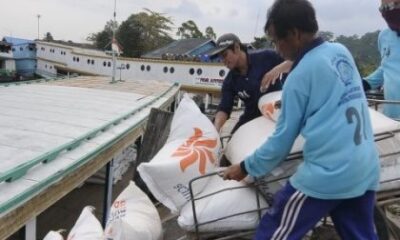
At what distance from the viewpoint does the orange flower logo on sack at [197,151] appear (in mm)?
2441

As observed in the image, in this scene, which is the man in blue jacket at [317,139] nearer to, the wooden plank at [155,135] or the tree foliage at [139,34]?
the wooden plank at [155,135]

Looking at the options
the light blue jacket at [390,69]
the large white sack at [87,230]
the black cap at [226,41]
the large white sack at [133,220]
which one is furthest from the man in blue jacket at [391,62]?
the large white sack at [87,230]

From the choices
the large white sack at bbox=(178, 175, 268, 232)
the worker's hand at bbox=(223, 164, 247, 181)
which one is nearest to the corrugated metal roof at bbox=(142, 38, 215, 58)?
the large white sack at bbox=(178, 175, 268, 232)

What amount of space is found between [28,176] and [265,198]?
1.79 m

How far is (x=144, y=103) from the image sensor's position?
7996 mm

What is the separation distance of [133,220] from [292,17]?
4.90ft

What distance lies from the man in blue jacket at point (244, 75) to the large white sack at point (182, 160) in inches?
17.8

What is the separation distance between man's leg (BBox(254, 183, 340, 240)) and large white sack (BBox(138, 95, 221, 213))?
612mm

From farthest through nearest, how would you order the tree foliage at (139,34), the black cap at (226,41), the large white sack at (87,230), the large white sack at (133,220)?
the tree foliage at (139,34)
the black cap at (226,41)
the large white sack at (87,230)
the large white sack at (133,220)

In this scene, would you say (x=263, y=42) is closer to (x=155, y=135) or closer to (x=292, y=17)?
(x=155, y=135)

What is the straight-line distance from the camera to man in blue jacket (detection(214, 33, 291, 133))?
9.87 feet

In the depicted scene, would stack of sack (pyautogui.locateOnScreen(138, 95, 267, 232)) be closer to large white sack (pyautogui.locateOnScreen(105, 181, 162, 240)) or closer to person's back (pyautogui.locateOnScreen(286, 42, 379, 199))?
large white sack (pyautogui.locateOnScreen(105, 181, 162, 240))

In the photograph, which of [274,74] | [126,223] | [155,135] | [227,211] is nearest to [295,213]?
[227,211]

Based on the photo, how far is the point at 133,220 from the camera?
2.59m
